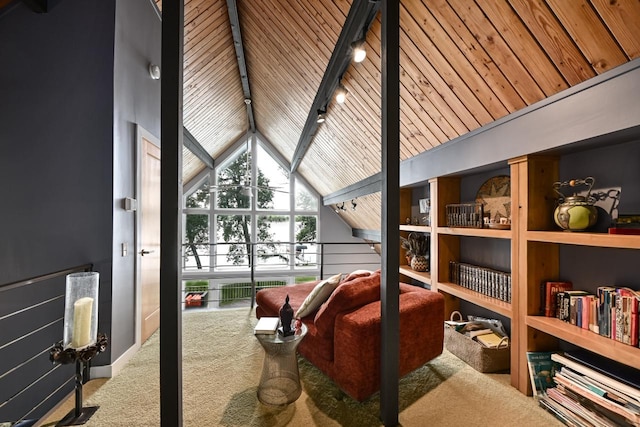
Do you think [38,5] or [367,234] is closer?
[38,5]

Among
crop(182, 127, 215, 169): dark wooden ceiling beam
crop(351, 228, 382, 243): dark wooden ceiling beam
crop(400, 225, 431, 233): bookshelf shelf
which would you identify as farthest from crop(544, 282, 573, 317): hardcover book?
crop(182, 127, 215, 169): dark wooden ceiling beam

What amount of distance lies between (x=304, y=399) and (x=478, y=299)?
162cm

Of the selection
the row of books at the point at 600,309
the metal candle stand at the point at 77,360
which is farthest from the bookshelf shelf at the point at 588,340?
the metal candle stand at the point at 77,360

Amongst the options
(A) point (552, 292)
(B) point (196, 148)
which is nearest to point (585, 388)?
(A) point (552, 292)

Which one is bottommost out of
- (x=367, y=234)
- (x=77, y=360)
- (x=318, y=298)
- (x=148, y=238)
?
(x=77, y=360)

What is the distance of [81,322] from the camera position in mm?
1845

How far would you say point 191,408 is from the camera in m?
1.96

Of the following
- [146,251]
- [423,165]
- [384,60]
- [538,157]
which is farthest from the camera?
[423,165]

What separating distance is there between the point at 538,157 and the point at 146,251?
11.2 feet

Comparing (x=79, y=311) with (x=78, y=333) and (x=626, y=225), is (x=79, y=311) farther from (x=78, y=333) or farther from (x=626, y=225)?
(x=626, y=225)

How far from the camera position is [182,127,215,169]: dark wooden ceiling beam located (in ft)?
15.0

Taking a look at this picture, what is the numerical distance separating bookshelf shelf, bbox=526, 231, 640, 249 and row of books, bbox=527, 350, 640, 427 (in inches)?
28.8

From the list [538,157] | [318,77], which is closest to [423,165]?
[538,157]

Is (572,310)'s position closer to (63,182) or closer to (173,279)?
(173,279)
